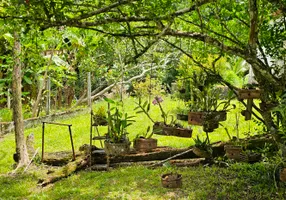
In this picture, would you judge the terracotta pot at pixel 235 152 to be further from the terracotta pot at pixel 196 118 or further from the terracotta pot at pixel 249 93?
the terracotta pot at pixel 249 93

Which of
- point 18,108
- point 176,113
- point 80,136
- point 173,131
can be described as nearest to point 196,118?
point 173,131

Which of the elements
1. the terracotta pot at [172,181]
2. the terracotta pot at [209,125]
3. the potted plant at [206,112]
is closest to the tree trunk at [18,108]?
the terracotta pot at [172,181]

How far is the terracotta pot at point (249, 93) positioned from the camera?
11.6 feet

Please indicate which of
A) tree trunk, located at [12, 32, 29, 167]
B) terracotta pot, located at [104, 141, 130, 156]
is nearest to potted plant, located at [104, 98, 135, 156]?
terracotta pot, located at [104, 141, 130, 156]

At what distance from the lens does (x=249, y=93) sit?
3547mm

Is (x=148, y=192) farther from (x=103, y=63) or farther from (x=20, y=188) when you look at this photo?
(x=103, y=63)

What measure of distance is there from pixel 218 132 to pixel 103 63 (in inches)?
233

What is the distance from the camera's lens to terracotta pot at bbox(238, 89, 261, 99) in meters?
3.52

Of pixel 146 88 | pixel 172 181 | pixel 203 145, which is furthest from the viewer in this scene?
pixel 146 88

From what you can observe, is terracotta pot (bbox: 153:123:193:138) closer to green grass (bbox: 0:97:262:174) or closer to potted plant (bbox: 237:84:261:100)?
potted plant (bbox: 237:84:261:100)

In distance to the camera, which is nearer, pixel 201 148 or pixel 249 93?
pixel 249 93

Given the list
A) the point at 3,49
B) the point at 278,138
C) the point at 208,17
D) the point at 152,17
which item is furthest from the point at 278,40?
the point at 3,49

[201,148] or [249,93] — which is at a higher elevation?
[249,93]

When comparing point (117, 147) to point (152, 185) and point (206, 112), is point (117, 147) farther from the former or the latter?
point (206, 112)
